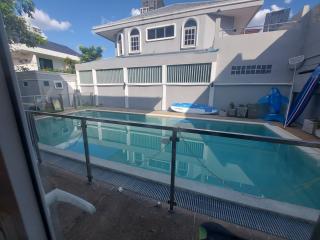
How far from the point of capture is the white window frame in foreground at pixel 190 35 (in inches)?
430

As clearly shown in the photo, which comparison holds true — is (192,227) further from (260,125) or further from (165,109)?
(165,109)

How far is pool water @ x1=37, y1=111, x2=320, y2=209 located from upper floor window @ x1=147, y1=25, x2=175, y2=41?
876 cm

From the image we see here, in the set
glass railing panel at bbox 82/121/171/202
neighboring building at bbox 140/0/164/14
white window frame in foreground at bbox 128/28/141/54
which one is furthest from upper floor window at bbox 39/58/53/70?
glass railing panel at bbox 82/121/171/202

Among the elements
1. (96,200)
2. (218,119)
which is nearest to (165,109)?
(218,119)

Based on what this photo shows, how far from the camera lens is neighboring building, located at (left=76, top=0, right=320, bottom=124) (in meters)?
8.47

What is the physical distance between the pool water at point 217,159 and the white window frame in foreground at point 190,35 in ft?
26.2

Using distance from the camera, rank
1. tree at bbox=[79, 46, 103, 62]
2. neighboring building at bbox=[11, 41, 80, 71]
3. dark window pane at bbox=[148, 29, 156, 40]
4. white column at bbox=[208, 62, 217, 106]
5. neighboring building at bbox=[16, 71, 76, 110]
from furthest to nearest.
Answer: tree at bbox=[79, 46, 103, 62], neighboring building at bbox=[11, 41, 80, 71], dark window pane at bbox=[148, 29, 156, 40], neighboring building at bbox=[16, 71, 76, 110], white column at bbox=[208, 62, 217, 106]

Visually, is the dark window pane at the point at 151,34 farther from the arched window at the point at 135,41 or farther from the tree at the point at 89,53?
the tree at the point at 89,53

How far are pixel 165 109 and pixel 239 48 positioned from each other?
5.71 metres

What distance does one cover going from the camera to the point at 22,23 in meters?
7.69

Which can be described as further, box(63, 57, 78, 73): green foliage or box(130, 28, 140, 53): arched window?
box(63, 57, 78, 73): green foliage

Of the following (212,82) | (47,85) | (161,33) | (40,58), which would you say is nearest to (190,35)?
(161,33)

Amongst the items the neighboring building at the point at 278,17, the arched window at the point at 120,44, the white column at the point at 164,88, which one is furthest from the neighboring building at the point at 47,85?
the neighboring building at the point at 278,17

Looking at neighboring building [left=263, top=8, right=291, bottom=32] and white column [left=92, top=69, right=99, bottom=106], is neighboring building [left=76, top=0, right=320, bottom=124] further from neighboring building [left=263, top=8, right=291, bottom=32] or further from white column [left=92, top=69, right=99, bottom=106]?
neighboring building [left=263, top=8, right=291, bottom=32]
